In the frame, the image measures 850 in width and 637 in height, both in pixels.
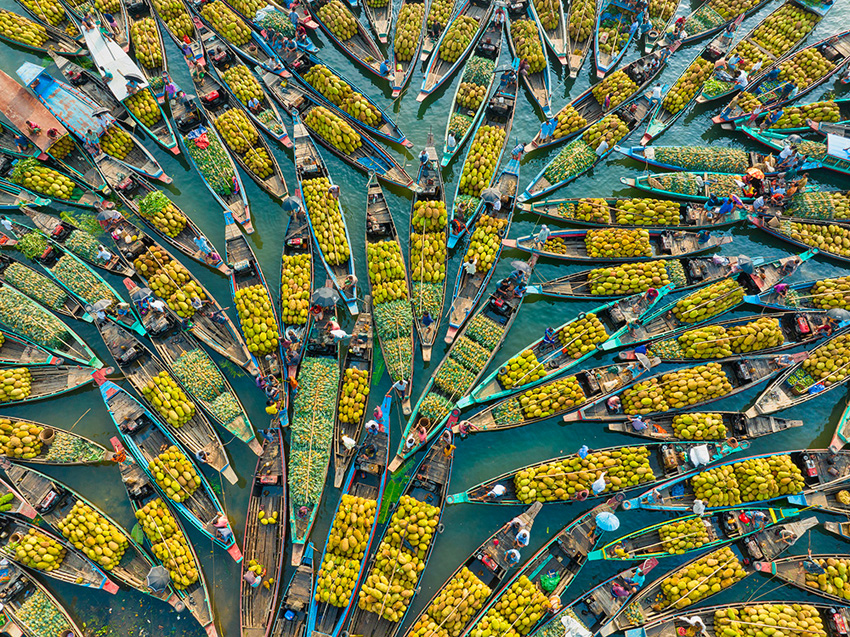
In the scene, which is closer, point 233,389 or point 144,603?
point 144,603

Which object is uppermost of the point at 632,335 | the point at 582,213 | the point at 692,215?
the point at 692,215

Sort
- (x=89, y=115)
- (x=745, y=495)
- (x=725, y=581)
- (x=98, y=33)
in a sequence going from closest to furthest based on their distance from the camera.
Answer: (x=725, y=581)
(x=745, y=495)
(x=89, y=115)
(x=98, y=33)

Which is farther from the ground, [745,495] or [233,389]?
[745,495]

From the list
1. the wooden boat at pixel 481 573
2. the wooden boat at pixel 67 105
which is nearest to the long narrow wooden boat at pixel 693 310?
the wooden boat at pixel 481 573

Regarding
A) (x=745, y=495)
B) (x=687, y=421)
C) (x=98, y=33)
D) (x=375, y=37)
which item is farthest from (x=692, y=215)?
(x=98, y=33)

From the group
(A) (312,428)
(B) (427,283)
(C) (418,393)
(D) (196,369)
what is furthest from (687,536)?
(D) (196,369)

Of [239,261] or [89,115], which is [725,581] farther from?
[89,115]

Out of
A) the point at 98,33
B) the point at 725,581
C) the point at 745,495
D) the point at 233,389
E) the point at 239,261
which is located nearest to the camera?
the point at 725,581

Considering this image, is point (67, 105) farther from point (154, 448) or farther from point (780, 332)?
point (780, 332)
